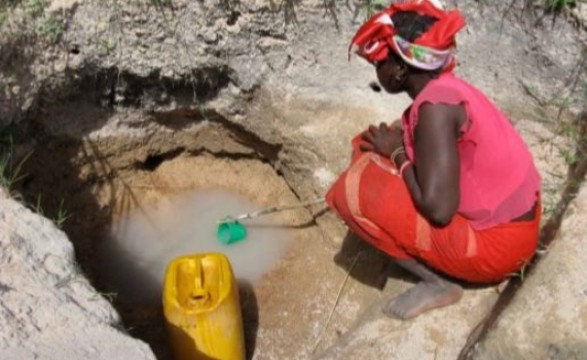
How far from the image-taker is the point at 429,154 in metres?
2.54

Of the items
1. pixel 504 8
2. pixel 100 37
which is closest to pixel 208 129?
pixel 100 37

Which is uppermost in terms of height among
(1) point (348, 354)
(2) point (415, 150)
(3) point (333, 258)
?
(2) point (415, 150)

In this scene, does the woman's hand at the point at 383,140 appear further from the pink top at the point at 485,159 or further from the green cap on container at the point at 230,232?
the green cap on container at the point at 230,232

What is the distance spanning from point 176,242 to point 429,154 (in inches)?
64.5

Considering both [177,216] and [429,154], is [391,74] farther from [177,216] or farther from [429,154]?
[177,216]

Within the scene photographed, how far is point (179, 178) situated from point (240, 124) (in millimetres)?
402

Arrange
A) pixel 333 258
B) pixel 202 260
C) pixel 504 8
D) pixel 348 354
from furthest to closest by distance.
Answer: pixel 333 258 → pixel 504 8 → pixel 202 260 → pixel 348 354

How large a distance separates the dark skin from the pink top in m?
0.04

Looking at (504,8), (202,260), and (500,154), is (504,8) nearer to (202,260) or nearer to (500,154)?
(500,154)

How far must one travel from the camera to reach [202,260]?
3.23m

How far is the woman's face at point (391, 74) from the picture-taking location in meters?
2.63

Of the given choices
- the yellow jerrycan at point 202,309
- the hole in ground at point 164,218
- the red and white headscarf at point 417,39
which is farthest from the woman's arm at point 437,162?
the hole in ground at point 164,218

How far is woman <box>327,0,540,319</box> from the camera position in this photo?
2.55 m

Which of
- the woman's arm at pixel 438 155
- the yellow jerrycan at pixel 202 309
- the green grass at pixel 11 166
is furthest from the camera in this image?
the green grass at pixel 11 166
